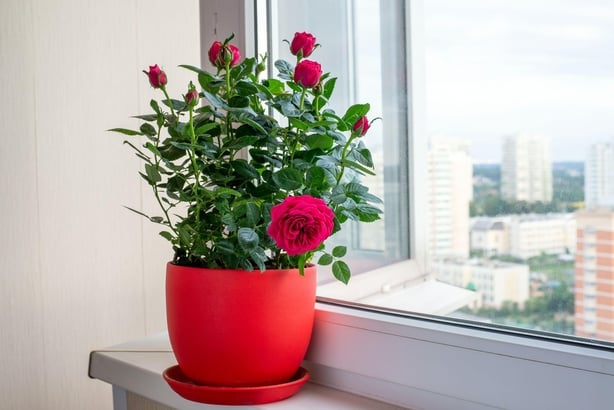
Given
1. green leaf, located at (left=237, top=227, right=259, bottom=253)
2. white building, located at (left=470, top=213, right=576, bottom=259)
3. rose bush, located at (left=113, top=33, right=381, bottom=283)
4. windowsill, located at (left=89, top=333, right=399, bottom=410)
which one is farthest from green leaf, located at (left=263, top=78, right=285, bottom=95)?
windowsill, located at (left=89, top=333, right=399, bottom=410)

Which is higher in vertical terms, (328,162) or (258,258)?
(328,162)

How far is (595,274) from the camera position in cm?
74

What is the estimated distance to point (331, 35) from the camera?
3.68ft

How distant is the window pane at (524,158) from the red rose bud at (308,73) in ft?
0.82

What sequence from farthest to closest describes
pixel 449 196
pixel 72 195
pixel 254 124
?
pixel 72 195 < pixel 449 196 < pixel 254 124

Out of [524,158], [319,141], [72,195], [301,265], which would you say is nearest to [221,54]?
[319,141]

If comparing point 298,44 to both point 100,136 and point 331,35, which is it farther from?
point 100,136

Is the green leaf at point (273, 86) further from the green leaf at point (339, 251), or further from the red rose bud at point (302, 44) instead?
the green leaf at point (339, 251)

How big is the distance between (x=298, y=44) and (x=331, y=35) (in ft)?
1.06

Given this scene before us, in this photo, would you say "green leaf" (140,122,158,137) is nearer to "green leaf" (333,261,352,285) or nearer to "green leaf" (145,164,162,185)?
"green leaf" (145,164,162,185)

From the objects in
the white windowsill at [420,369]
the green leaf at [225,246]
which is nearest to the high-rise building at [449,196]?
the white windowsill at [420,369]

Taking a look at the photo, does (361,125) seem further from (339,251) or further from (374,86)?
(374,86)

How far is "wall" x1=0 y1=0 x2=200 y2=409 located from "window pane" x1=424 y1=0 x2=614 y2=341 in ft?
2.02

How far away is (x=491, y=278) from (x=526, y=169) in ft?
0.53
